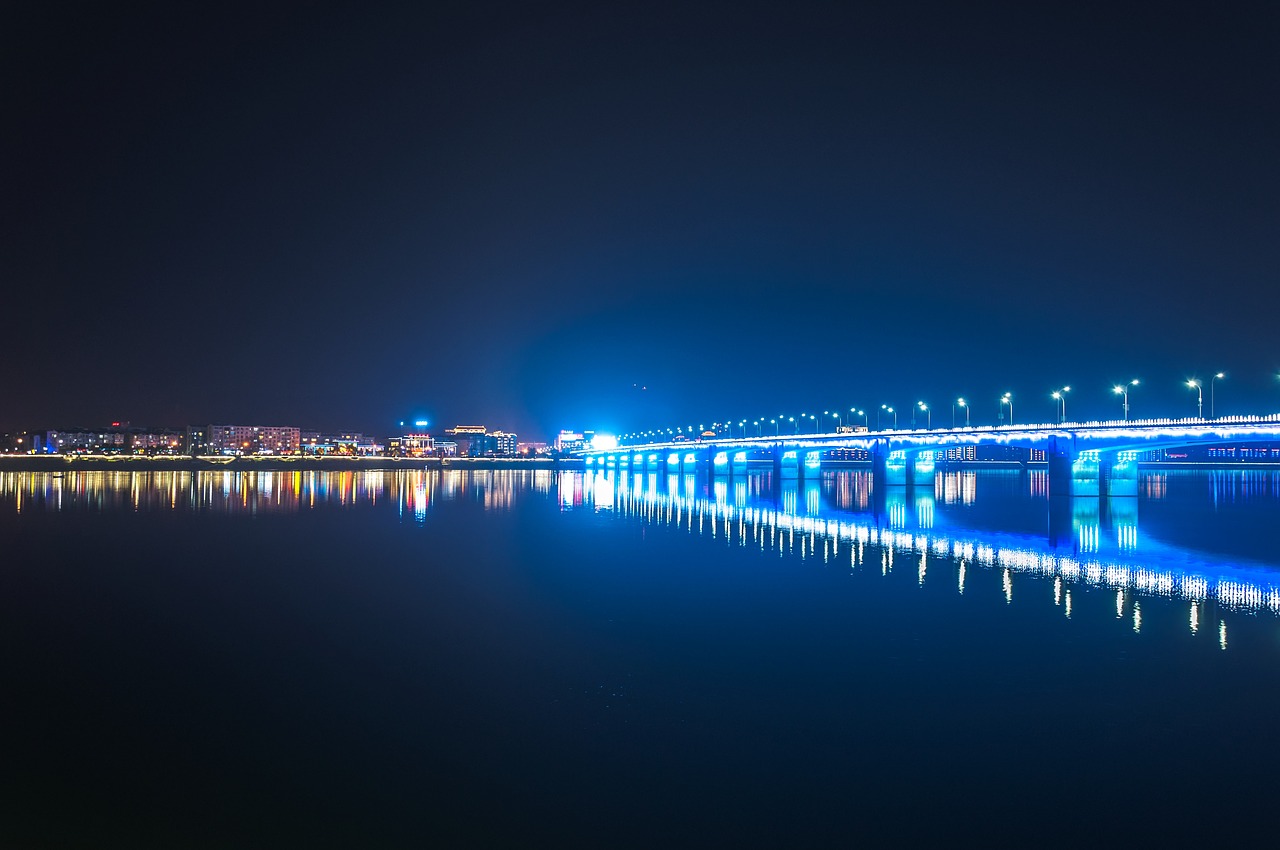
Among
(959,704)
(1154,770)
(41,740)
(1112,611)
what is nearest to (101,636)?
(41,740)

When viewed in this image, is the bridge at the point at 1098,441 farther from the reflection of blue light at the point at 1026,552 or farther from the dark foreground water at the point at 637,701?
the dark foreground water at the point at 637,701

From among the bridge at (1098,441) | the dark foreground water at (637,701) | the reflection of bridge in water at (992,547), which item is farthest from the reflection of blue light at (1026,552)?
the bridge at (1098,441)

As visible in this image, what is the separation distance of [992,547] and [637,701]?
26.8 meters

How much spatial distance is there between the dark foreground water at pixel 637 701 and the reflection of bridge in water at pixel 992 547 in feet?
1.15

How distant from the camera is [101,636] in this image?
19.0m

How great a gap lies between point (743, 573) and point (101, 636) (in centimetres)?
1710

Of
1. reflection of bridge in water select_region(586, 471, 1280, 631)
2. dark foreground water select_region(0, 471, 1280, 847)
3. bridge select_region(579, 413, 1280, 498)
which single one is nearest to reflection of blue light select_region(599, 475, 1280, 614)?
reflection of bridge in water select_region(586, 471, 1280, 631)

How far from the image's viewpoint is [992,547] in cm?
3709

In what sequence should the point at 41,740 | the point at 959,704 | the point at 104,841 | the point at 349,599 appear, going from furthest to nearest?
1. the point at 349,599
2. the point at 959,704
3. the point at 41,740
4. the point at 104,841

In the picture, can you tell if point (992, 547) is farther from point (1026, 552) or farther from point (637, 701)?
point (637, 701)

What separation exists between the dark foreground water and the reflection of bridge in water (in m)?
0.35

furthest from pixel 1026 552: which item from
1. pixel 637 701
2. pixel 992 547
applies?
pixel 637 701

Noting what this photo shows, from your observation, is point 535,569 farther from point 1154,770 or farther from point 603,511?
point 603,511

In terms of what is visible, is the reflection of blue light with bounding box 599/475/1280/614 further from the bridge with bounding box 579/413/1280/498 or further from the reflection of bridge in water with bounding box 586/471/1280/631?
the bridge with bounding box 579/413/1280/498
